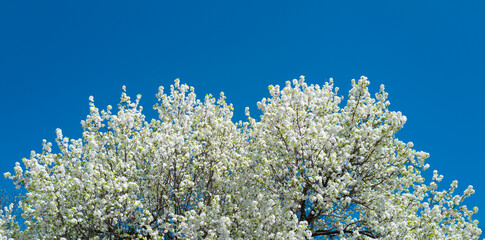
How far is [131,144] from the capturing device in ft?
43.4

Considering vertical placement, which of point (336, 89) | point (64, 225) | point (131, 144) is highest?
point (336, 89)

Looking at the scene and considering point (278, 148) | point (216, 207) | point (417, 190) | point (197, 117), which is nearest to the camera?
point (216, 207)

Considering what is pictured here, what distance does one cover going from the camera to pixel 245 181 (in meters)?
13.0

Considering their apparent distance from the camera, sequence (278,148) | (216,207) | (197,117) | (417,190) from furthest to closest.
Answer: (197,117) → (417,190) → (278,148) → (216,207)

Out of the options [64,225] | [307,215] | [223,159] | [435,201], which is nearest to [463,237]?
[435,201]

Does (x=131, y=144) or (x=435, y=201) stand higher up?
(x=131, y=144)

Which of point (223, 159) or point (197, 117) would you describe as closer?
point (223, 159)

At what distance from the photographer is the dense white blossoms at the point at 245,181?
429 inches

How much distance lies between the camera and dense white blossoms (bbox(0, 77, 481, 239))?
35.7 ft

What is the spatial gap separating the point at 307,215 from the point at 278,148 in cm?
286

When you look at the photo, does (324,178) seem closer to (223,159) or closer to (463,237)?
(223,159)

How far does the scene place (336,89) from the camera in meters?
15.5

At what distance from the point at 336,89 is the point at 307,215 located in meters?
5.54

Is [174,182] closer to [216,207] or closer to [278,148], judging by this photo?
[216,207]
